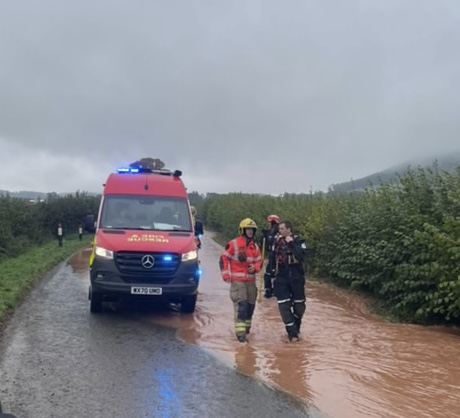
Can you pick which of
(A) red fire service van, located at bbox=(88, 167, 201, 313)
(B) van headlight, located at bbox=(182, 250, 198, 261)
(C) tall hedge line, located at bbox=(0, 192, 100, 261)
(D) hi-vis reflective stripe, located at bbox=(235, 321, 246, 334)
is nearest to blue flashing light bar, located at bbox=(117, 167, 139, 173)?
(A) red fire service van, located at bbox=(88, 167, 201, 313)

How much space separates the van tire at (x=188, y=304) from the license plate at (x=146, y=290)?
703 millimetres

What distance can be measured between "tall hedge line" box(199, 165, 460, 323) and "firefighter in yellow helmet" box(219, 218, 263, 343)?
2.86 m

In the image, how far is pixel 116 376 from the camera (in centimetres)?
676

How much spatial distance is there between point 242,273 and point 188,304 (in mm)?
2441

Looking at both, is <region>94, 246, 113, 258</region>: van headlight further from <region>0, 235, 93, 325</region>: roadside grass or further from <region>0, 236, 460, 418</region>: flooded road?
<region>0, 235, 93, 325</region>: roadside grass

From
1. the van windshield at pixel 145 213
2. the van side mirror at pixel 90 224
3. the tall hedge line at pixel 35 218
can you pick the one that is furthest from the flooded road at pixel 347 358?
the tall hedge line at pixel 35 218

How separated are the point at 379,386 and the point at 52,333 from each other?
5.14 meters

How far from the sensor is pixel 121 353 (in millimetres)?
7844

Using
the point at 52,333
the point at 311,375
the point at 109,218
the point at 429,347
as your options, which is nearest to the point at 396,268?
the point at 429,347

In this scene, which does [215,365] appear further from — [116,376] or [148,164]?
[148,164]

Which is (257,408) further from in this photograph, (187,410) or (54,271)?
(54,271)

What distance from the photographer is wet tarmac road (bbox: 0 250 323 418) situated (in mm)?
5723

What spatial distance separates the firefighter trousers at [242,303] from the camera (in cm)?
869

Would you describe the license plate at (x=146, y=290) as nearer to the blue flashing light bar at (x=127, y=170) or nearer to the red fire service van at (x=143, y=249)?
the red fire service van at (x=143, y=249)
